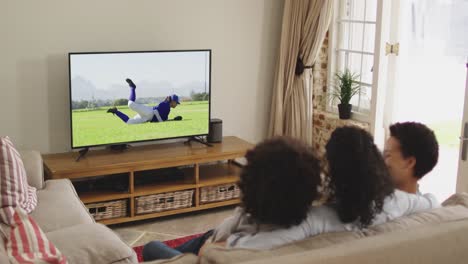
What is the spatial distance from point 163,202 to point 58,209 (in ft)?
3.81

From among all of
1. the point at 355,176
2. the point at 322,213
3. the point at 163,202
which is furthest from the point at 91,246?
the point at 163,202

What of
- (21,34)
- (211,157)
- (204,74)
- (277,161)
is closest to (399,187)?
(277,161)

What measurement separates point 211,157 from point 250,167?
8.92 ft

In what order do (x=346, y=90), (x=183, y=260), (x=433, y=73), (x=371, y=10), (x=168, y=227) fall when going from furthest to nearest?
(x=346, y=90) < (x=371, y=10) < (x=168, y=227) < (x=433, y=73) < (x=183, y=260)

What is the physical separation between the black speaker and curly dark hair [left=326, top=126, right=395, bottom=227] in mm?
2945

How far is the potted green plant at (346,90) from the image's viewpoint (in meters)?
4.96

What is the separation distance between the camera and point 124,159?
444cm

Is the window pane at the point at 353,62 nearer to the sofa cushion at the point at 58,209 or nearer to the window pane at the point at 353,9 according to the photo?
the window pane at the point at 353,9

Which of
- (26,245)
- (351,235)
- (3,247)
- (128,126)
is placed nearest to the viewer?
(351,235)

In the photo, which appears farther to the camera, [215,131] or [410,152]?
[215,131]

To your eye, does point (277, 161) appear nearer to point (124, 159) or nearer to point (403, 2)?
point (124, 159)

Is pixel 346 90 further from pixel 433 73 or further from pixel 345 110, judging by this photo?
pixel 433 73

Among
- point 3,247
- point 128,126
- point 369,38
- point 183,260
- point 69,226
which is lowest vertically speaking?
point 69,226

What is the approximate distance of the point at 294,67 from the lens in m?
5.29
